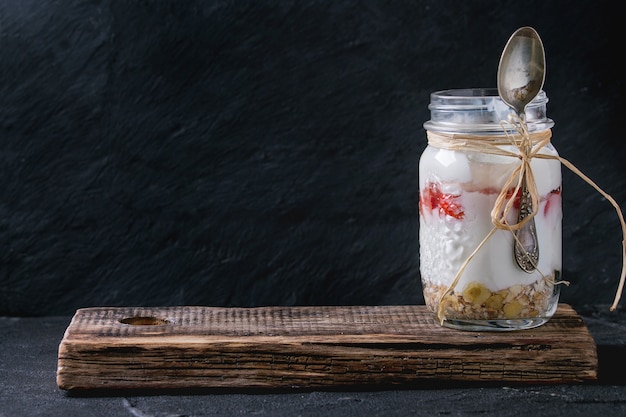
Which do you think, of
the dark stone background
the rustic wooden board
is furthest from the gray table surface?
the dark stone background

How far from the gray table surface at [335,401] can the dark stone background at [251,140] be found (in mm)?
245

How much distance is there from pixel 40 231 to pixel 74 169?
0.31 feet

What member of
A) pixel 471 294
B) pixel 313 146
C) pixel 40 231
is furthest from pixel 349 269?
pixel 40 231

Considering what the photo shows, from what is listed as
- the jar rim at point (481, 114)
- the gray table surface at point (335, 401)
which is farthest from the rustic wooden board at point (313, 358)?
the jar rim at point (481, 114)

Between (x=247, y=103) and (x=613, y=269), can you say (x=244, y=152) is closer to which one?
(x=247, y=103)

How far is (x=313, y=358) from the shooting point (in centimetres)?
101

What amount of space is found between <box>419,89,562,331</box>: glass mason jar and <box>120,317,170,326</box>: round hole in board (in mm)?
304

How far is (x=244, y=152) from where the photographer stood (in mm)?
1256

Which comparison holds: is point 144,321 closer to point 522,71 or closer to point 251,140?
point 251,140

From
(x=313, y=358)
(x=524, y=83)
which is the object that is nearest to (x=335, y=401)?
(x=313, y=358)

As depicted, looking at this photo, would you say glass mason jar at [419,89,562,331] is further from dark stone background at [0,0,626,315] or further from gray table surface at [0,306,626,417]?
dark stone background at [0,0,626,315]

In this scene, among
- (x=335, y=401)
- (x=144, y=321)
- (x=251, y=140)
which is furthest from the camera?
(x=251, y=140)

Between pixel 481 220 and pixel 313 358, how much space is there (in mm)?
224

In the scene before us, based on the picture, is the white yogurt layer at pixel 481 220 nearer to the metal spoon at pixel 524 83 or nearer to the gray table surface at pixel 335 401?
the metal spoon at pixel 524 83
